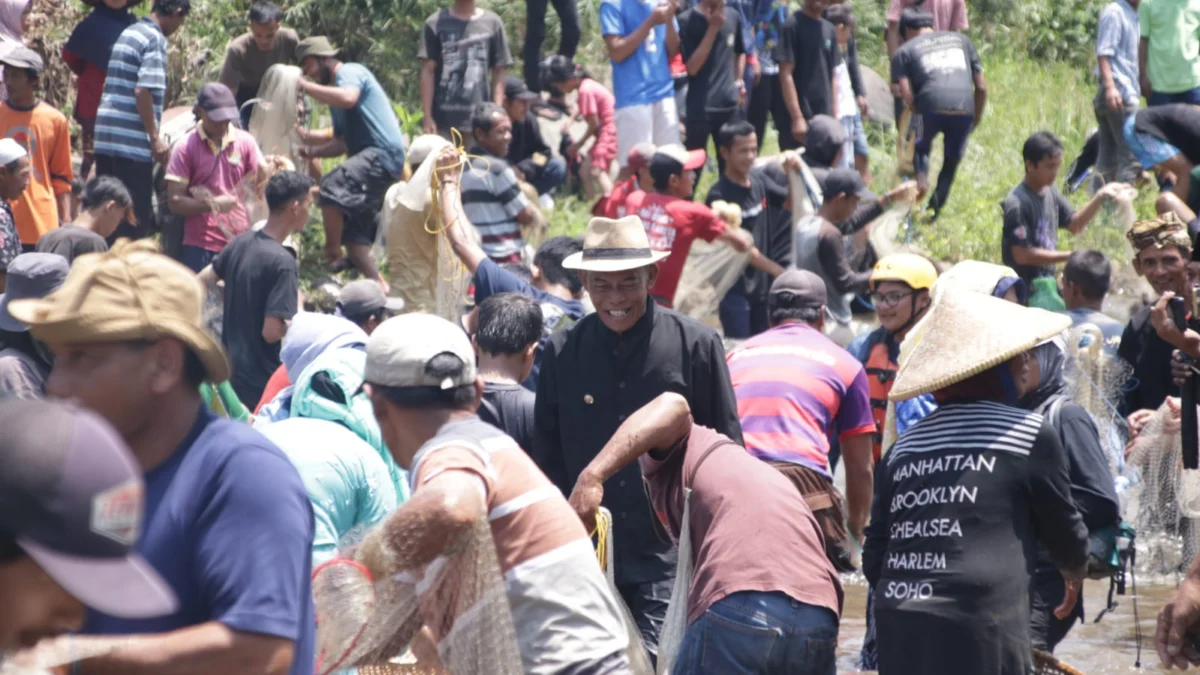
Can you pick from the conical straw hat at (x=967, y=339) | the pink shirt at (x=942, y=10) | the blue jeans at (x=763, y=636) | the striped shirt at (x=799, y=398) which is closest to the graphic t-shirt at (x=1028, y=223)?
the pink shirt at (x=942, y=10)

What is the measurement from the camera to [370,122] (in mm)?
10484

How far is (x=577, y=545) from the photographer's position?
3.27m

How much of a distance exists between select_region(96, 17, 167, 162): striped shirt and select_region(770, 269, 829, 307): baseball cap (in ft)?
15.4

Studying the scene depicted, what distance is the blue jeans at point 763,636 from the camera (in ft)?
13.1

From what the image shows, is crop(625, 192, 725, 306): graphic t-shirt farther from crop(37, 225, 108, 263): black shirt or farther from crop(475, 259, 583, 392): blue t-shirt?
crop(37, 225, 108, 263): black shirt

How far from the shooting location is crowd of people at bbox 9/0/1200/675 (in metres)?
2.45

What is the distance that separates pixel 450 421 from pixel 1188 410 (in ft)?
10.6

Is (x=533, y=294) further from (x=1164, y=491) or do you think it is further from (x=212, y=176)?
(x=212, y=176)

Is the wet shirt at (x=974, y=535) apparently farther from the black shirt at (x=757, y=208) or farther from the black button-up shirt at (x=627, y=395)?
the black shirt at (x=757, y=208)

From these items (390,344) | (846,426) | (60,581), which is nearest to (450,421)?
(390,344)

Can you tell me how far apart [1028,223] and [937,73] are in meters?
2.40

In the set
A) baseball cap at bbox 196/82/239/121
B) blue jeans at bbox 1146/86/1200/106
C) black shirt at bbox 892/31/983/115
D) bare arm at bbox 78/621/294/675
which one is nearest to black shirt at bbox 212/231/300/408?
baseball cap at bbox 196/82/239/121

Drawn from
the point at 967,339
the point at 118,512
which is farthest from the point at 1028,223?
the point at 118,512

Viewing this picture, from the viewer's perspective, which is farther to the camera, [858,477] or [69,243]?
[69,243]
